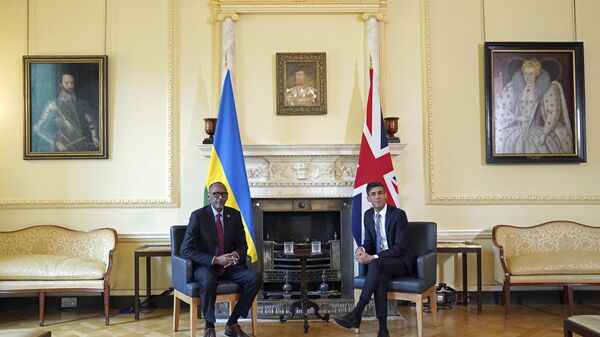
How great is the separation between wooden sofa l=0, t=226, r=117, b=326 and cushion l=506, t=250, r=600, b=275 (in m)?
3.87

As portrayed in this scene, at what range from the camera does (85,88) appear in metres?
5.70

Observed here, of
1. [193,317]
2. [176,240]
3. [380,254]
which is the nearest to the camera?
[193,317]

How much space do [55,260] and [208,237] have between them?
64.9 inches

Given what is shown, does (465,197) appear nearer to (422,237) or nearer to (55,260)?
(422,237)

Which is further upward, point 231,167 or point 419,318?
point 231,167

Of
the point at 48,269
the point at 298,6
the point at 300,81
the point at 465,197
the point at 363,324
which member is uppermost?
the point at 298,6

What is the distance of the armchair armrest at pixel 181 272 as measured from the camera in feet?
14.2

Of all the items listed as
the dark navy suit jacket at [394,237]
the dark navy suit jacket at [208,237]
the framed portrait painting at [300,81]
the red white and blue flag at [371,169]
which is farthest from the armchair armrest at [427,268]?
the framed portrait painting at [300,81]

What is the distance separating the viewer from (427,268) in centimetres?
448

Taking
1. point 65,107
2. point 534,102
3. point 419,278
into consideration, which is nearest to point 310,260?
point 419,278

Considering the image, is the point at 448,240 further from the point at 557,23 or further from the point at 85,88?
the point at 85,88

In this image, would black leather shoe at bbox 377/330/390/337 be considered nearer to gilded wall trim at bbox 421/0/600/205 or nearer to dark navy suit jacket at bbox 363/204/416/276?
dark navy suit jacket at bbox 363/204/416/276

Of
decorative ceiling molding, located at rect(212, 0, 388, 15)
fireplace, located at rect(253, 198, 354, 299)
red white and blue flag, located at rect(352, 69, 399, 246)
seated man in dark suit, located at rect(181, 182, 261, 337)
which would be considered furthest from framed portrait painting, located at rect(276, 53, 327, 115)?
seated man in dark suit, located at rect(181, 182, 261, 337)

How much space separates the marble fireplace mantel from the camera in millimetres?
5539
